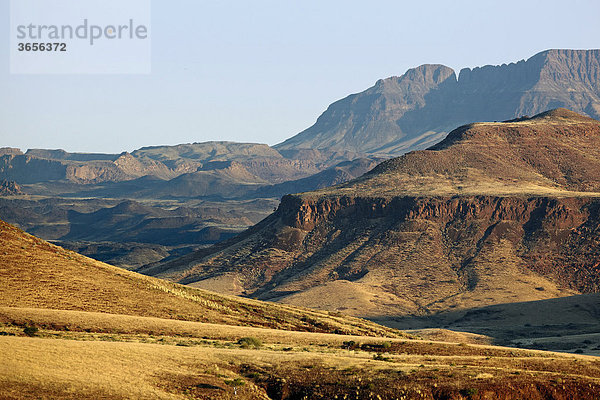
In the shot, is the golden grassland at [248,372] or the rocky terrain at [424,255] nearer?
the golden grassland at [248,372]

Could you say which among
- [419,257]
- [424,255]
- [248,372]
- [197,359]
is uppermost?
[197,359]

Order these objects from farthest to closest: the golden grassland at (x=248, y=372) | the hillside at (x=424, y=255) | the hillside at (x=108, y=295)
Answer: the hillside at (x=424, y=255)
the hillside at (x=108, y=295)
the golden grassland at (x=248, y=372)

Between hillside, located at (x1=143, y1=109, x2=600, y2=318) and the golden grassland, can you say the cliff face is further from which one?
the golden grassland

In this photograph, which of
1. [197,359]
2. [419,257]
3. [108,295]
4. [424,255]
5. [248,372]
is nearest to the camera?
[248,372]

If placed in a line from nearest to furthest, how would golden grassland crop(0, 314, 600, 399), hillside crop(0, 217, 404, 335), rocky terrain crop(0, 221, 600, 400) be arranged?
golden grassland crop(0, 314, 600, 399) < rocky terrain crop(0, 221, 600, 400) < hillside crop(0, 217, 404, 335)

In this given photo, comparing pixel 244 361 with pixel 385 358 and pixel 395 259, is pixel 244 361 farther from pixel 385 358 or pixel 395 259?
pixel 395 259

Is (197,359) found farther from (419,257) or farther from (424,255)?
(424,255)

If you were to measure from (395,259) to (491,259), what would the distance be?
1927cm

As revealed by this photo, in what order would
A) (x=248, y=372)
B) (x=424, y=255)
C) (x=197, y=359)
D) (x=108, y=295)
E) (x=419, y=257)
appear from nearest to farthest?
(x=248, y=372) → (x=197, y=359) → (x=108, y=295) → (x=419, y=257) → (x=424, y=255)

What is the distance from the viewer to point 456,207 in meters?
187

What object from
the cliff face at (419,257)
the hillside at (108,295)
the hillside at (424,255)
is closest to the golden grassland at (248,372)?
the hillside at (108,295)

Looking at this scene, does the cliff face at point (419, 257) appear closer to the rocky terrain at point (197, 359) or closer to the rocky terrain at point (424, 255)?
the rocky terrain at point (424, 255)

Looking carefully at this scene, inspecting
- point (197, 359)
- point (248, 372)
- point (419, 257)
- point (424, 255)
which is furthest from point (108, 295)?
point (424, 255)

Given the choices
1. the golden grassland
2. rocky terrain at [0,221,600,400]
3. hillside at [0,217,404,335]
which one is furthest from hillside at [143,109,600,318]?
the golden grassland
